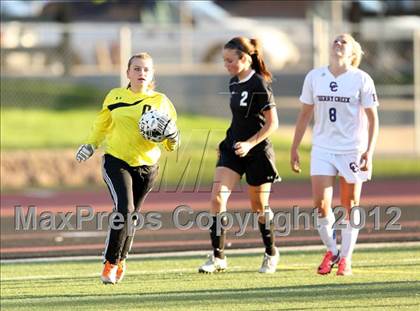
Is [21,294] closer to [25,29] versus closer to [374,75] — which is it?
[25,29]

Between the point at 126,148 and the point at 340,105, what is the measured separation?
1998mm

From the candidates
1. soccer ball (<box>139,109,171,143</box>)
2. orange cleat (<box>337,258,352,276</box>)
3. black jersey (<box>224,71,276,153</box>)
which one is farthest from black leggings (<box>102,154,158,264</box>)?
orange cleat (<box>337,258,352,276</box>)

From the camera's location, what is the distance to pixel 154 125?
10320 mm

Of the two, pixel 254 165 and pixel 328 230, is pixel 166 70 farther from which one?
Result: pixel 328 230

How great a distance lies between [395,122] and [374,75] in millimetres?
2817

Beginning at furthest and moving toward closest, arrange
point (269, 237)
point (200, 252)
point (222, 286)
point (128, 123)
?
point (200, 252) → point (269, 237) → point (128, 123) → point (222, 286)

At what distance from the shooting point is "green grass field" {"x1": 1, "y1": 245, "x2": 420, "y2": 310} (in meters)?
9.38

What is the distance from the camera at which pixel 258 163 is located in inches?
447

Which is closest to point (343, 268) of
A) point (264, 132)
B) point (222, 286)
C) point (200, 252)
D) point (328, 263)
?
point (328, 263)

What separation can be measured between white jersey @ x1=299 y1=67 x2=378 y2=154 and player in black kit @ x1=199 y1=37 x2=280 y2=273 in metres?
0.46

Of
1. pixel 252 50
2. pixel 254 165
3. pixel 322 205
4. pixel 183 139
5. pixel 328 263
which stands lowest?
pixel 183 139

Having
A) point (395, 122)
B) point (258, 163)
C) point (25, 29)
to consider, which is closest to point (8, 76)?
point (25, 29)

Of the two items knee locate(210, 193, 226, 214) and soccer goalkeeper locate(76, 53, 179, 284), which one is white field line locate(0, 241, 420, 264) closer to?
knee locate(210, 193, 226, 214)

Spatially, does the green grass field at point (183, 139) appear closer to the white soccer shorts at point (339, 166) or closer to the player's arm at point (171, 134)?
the white soccer shorts at point (339, 166)
